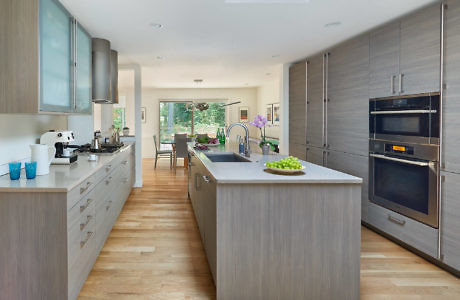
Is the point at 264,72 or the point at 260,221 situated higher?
the point at 264,72

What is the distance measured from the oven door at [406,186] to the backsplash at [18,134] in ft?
11.0

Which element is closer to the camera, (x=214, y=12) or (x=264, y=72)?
(x=214, y=12)

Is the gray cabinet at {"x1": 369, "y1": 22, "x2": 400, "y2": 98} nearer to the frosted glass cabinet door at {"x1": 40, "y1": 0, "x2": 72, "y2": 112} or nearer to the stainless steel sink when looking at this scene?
the stainless steel sink

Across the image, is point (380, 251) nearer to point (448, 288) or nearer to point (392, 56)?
point (448, 288)

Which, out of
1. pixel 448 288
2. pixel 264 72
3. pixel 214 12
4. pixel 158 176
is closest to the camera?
pixel 448 288

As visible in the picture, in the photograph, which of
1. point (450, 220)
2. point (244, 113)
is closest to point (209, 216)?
point (450, 220)

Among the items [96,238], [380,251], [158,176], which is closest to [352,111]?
[380,251]

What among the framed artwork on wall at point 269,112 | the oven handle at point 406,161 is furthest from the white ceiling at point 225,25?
the framed artwork on wall at point 269,112

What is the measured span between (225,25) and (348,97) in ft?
5.55

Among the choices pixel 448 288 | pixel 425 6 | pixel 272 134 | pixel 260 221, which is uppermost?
pixel 425 6

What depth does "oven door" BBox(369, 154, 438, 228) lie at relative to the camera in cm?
276

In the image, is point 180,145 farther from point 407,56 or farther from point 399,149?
point 407,56

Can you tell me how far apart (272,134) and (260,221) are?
6.78m

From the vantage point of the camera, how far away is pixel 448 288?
234 centimetres
